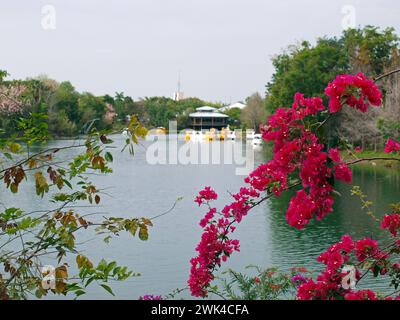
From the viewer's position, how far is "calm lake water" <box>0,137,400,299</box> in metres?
8.74

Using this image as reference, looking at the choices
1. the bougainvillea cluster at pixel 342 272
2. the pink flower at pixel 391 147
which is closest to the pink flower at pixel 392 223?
the bougainvillea cluster at pixel 342 272

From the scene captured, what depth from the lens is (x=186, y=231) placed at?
37.8 feet

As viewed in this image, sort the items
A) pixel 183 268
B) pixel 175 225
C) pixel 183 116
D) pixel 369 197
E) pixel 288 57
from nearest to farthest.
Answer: pixel 183 268, pixel 175 225, pixel 369 197, pixel 288 57, pixel 183 116

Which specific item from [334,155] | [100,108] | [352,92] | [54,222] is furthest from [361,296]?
[100,108]

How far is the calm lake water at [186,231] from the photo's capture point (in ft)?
28.7

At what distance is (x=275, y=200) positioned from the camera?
15.8 metres

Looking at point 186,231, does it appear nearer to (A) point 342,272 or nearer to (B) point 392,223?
(B) point 392,223

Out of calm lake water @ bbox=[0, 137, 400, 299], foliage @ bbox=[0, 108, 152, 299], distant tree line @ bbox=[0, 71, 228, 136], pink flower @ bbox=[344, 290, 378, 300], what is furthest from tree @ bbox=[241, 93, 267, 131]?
pink flower @ bbox=[344, 290, 378, 300]

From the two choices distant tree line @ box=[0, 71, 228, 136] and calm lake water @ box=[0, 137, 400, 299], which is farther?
distant tree line @ box=[0, 71, 228, 136]

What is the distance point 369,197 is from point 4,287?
1397 centimetres

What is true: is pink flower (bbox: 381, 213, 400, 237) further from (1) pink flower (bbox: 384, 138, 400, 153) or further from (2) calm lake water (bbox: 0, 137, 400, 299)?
(2) calm lake water (bbox: 0, 137, 400, 299)

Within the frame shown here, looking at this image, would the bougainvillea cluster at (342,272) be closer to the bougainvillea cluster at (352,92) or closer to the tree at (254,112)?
the bougainvillea cluster at (352,92)
